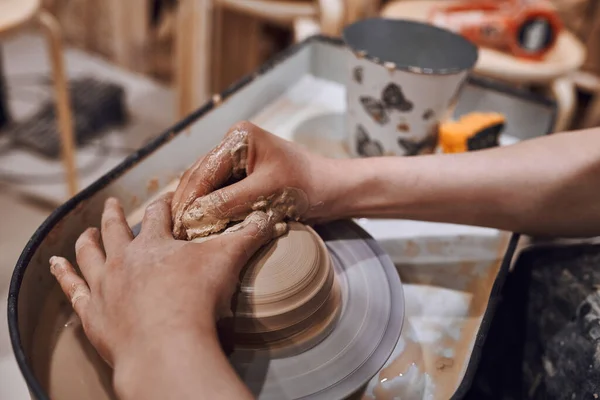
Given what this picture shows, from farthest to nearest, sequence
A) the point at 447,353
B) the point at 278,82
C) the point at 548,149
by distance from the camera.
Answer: the point at 278,82
the point at 548,149
the point at 447,353

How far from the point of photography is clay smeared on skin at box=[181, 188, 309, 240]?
2.33ft

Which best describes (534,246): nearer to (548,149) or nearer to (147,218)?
(548,149)

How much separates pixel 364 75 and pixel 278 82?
0.29 m

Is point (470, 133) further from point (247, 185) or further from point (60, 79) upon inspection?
point (60, 79)

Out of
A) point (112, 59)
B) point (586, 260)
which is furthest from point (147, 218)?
point (112, 59)

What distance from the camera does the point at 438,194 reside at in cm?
89

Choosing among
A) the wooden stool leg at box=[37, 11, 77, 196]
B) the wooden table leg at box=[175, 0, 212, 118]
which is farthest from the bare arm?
the wooden table leg at box=[175, 0, 212, 118]

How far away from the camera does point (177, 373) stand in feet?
1.78

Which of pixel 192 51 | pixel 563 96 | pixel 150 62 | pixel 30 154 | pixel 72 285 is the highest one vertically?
pixel 72 285

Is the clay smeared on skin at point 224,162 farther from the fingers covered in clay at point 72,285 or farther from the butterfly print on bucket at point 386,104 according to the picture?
the butterfly print on bucket at point 386,104

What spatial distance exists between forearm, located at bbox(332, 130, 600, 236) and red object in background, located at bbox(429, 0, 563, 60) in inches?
38.4

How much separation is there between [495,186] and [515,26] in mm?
1078

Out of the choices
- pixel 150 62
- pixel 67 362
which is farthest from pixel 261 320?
pixel 150 62

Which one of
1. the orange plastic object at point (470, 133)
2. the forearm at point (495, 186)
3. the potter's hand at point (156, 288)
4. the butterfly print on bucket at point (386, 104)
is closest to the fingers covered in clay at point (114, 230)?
the potter's hand at point (156, 288)
